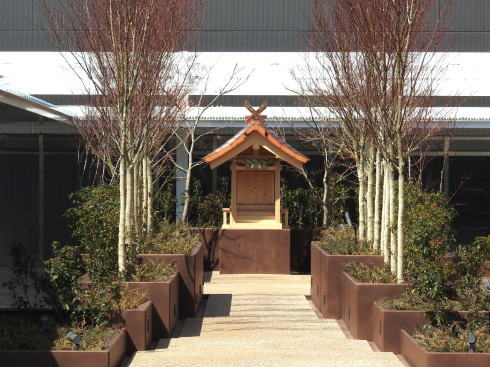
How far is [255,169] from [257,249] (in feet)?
5.71

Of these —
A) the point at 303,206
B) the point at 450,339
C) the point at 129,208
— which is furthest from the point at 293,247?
the point at 450,339

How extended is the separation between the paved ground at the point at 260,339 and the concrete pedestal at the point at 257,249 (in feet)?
8.58

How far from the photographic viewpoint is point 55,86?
27.3 m

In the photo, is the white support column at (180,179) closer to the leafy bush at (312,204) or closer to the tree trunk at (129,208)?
the leafy bush at (312,204)

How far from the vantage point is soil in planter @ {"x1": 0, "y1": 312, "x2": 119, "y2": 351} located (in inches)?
393

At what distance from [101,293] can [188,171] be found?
11.4 metres

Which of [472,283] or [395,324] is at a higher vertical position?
[472,283]

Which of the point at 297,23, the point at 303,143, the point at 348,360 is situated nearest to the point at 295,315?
the point at 348,360

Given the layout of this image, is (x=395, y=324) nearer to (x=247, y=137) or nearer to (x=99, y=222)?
(x=99, y=222)

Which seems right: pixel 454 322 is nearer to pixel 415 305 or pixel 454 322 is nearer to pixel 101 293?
pixel 415 305

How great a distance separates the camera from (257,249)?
20.5 metres

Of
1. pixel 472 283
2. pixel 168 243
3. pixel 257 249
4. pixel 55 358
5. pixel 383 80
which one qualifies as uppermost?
pixel 383 80

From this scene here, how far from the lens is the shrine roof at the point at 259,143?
66.4 ft

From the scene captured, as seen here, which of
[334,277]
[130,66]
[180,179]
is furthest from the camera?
[180,179]
